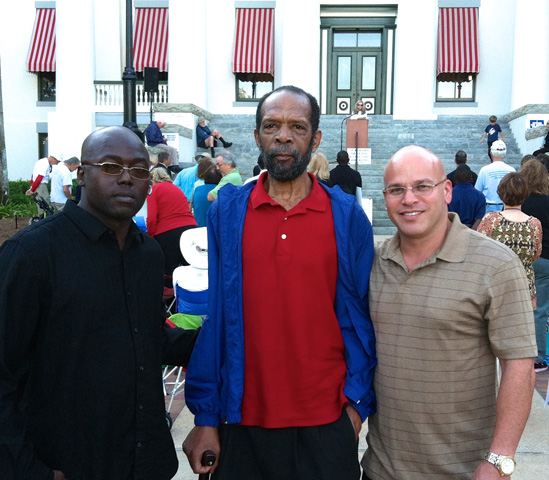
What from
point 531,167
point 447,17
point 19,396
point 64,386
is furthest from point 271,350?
point 447,17

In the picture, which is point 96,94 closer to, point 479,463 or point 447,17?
point 447,17

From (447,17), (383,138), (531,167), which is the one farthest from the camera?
(447,17)

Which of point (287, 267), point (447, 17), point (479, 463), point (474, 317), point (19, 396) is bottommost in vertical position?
point (479, 463)

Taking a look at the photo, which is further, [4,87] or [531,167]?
[4,87]

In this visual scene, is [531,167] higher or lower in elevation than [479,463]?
higher

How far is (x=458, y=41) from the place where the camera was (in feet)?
75.8

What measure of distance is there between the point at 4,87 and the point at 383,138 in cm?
1553

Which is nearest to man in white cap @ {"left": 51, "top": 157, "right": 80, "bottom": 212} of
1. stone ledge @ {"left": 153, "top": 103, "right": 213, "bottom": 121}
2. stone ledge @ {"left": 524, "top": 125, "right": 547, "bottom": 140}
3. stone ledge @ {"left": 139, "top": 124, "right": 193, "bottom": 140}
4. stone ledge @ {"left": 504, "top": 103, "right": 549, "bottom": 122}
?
stone ledge @ {"left": 139, "top": 124, "right": 193, "bottom": 140}

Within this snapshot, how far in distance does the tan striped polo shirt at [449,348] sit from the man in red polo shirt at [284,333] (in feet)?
0.52

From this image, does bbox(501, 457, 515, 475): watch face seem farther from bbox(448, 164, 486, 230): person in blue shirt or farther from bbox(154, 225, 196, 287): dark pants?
bbox(448, 164, 486, 230): person in blue shirt

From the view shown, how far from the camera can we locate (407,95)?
21188 millimetres

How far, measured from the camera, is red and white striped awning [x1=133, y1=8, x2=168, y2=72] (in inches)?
966

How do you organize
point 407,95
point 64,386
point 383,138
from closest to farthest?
point 64,386
point 383,138
point 407,95

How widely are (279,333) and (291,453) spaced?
48cm
